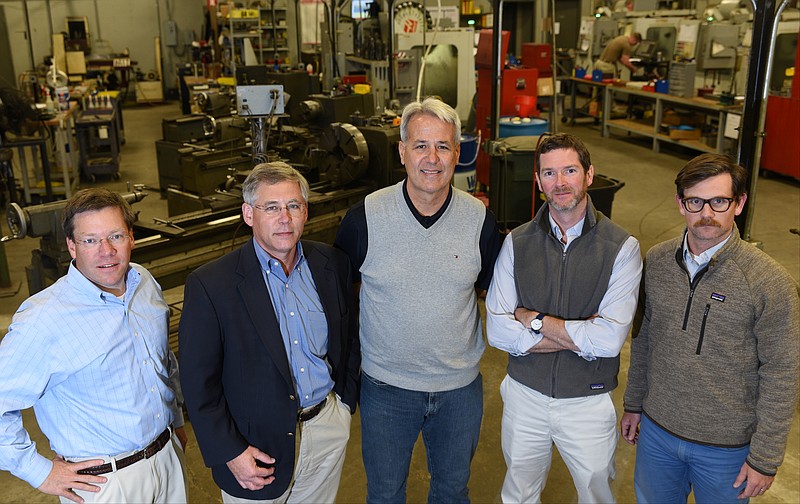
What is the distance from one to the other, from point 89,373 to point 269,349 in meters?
0.36

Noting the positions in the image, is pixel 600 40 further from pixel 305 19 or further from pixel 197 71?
pixel 197 71

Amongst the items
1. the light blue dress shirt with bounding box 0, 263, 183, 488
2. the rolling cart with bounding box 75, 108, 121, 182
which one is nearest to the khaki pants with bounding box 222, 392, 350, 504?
the light blue dress shirt with bounding box 0, 263, 183, 488

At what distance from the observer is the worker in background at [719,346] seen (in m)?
1.46

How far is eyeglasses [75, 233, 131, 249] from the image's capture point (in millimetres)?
1389

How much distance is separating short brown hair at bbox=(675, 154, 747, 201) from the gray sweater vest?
1.57 feet

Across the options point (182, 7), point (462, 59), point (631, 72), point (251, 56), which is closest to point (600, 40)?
point (631, 72)

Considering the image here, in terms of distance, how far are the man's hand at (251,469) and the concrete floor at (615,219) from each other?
2.95ft

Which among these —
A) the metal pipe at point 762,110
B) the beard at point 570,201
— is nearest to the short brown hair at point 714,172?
the beard at point 570,201

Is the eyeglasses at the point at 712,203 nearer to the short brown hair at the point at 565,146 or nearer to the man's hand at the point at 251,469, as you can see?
the short brown hair at the point at 565,146

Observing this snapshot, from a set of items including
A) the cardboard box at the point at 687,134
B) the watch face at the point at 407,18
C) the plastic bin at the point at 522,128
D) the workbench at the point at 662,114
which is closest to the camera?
the plastic bin at the point at 522,128

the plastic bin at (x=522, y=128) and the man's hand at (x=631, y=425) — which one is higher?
the plastic bin at (x=522, y=128)

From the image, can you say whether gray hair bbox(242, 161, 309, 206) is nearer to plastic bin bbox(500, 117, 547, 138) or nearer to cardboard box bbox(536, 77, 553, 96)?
plastic bin bbox(500, 117, 547, 138)

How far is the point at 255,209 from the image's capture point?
1502mm

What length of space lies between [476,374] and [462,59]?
502 cm
